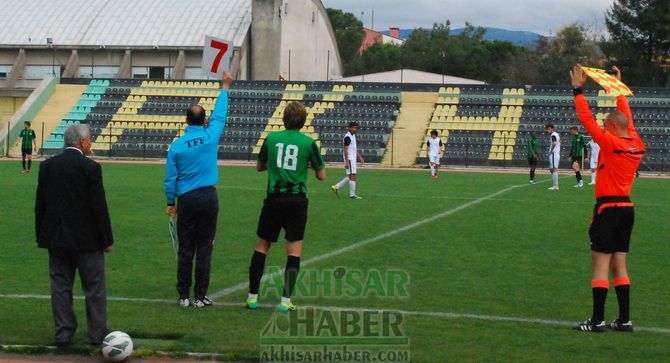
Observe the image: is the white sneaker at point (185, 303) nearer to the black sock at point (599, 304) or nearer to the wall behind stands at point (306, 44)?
the black sock at point (599, 304)

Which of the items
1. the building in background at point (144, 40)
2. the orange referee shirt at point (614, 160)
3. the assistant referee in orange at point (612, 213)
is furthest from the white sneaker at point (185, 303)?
the building in background at point (144, 40)

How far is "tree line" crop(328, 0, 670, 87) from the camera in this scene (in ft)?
233

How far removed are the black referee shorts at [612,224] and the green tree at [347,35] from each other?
90.1 meters

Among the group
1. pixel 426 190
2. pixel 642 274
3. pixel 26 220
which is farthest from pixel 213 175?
pixel 426 190

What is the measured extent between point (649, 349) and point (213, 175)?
14.2 ft

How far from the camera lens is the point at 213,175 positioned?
32.2 ft

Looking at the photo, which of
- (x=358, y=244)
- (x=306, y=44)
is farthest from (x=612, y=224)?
(x=306, y=44)

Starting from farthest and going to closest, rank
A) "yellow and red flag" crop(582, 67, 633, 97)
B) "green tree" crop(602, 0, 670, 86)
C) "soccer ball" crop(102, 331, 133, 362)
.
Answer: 1. "green tree" crop(602, 0, 670, 86)
2. "yellow and red flag" crop(582, 67, 633, 97)
3. "soccer ball" crop(102, 331, 133, 362)

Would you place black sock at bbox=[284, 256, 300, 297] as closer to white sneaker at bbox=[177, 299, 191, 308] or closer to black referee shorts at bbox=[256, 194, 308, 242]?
black referee shorts at bbox=[256, 194, 308, 242]

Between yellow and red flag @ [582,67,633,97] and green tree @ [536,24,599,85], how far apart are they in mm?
73472

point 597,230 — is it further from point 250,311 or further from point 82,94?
point 82,94

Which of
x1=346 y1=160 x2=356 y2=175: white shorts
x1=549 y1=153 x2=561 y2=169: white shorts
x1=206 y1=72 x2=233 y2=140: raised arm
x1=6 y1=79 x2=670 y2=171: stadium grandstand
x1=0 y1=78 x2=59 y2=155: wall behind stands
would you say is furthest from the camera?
x1=0 y1=78 x2=59 y2=155: wall behind stands

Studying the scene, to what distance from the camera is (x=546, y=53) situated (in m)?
91.7

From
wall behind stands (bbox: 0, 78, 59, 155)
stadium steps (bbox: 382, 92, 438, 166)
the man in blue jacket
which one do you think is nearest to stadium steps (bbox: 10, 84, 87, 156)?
wall behind stands (bbox: 0, 78, 59, 155)
